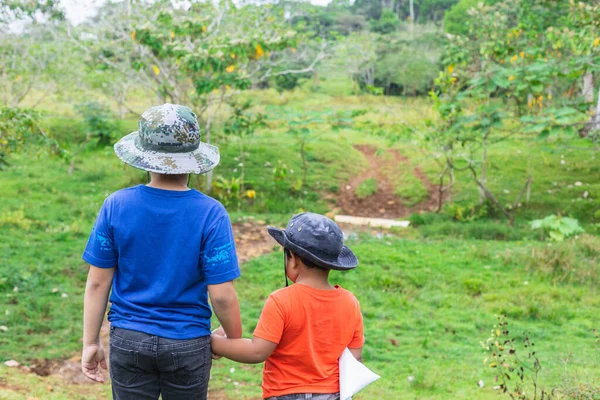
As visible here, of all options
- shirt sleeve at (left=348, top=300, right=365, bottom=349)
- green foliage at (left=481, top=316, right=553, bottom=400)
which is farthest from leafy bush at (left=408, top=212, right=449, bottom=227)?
shirt sleeve at (left=348, top=300, right=365, bottom=349)

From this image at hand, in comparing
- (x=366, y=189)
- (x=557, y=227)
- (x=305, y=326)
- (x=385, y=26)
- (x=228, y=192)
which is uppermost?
Result: (x=305, y=326)

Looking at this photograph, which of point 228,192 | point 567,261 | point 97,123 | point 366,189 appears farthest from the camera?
point 97,123

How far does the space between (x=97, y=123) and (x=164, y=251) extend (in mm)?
14977

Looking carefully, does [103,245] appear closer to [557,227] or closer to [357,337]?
[357,337]

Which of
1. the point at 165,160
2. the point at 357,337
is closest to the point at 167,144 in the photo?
the point at 165,160

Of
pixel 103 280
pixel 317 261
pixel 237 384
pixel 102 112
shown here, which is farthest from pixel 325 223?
pixel 102 112

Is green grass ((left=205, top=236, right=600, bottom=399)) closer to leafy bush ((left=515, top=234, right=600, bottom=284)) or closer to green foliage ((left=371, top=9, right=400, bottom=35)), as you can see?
leafy bush ((left=515, top=234, right=600, bottom=284))

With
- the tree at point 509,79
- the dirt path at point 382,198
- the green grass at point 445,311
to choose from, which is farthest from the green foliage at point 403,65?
the green grass at point 445,311

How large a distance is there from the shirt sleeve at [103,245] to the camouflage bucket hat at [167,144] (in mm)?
228

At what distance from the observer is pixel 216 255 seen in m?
2.46

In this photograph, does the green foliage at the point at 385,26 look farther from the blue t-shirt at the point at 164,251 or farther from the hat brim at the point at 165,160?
the blue t-shirt at the point at 164,251

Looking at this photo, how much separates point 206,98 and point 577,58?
667cm

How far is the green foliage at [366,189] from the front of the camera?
47.1ft

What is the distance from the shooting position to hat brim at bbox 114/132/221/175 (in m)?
2.47
